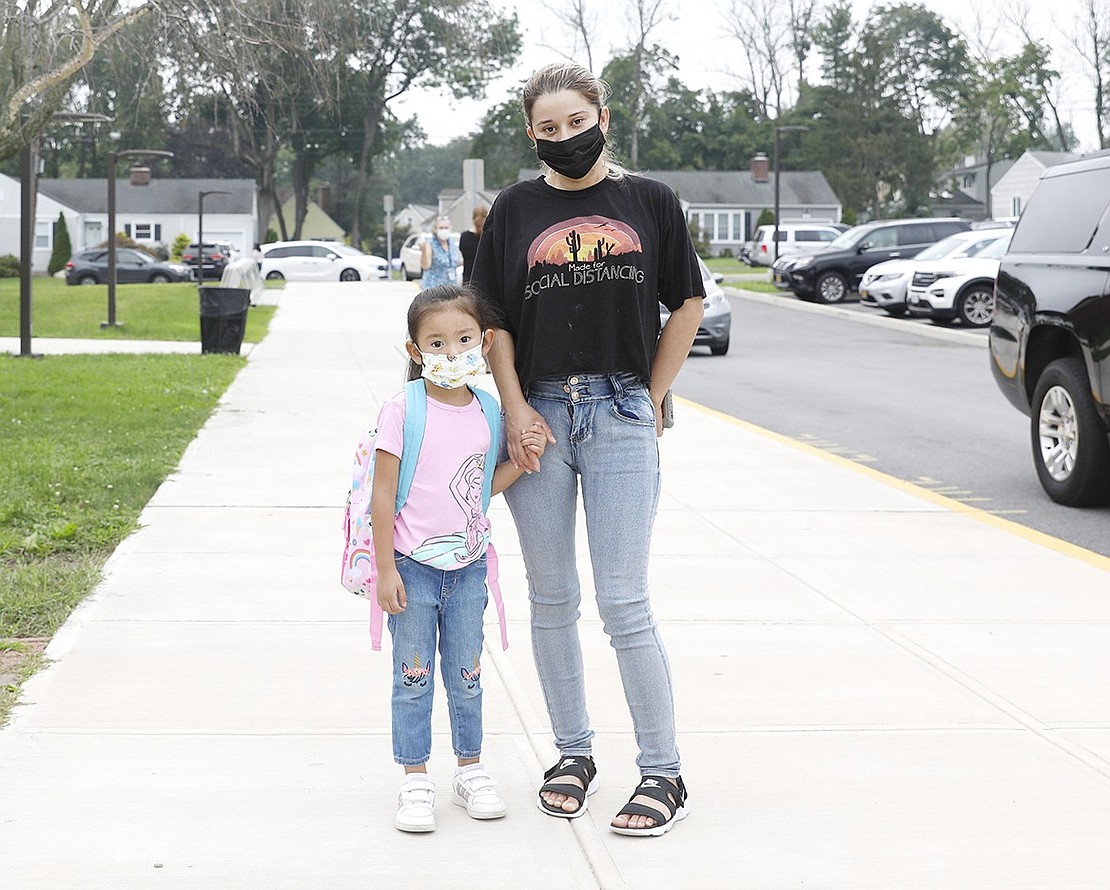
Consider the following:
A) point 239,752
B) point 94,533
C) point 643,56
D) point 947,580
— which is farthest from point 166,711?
point 643,56

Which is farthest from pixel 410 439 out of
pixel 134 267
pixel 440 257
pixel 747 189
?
pixel 747 189

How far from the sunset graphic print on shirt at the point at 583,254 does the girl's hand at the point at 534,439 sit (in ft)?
1.05

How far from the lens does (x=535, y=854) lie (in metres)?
3.52

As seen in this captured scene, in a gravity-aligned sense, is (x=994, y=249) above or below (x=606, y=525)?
above

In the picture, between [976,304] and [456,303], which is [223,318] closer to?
[976,304]

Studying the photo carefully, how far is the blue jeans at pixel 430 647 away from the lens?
12.0 feet

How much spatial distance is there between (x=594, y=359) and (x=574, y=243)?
278 mm

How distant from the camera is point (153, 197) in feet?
242

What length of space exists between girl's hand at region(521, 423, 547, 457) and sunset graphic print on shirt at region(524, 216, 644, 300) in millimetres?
321

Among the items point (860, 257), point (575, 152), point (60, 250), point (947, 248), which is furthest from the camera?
point (60, 250)

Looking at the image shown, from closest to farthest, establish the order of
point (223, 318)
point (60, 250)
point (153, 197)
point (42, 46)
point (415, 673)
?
1. point (415, 673)
2. point (42, 46)
3. point (223, 318)
4. point (60, 250)
5. point (153, 197)

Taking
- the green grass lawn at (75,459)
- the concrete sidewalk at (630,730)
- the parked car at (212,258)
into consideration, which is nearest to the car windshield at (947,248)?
the green grass lawn at (75,459)

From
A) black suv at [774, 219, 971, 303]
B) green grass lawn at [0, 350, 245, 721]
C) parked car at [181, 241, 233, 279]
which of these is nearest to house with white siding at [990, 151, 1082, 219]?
parked car at [181, 241, 233, 279]

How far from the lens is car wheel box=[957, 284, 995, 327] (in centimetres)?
2597
